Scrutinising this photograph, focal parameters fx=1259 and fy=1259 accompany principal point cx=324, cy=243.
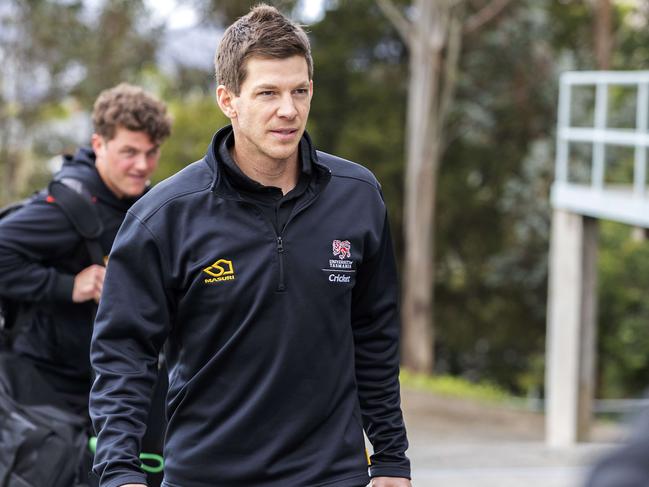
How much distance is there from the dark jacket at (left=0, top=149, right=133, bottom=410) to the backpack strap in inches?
1.2

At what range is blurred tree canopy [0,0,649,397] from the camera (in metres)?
24.8

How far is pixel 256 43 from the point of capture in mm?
2967

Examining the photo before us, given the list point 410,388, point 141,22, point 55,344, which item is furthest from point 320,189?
point 141,22

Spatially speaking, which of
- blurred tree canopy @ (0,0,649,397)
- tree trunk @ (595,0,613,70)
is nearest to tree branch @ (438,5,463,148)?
blurred tree canopy @ (0,0,649,397)

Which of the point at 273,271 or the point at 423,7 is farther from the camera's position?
the point at 423,7

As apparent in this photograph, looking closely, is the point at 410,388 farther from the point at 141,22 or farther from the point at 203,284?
the point at 203,284

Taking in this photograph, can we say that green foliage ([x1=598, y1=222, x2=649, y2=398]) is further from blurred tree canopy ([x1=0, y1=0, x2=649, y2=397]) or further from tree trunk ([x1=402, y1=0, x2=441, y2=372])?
tree trunk ([x1=402, y1=0, x2=441, y2=372])

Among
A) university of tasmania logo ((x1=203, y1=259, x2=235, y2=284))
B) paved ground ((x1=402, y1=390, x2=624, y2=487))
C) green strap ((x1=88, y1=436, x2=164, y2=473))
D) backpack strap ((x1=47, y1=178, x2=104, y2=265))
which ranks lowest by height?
paved ground ((x1=402, y1=390, x2=624, y2=487))

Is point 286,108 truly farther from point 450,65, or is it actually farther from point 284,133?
point 450,65

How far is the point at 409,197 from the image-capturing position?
26.3m

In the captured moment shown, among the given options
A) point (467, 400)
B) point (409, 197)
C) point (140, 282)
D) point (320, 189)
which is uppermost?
point (409, 197)

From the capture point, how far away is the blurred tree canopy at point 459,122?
978 inches

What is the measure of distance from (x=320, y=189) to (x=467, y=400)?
18.9 metres

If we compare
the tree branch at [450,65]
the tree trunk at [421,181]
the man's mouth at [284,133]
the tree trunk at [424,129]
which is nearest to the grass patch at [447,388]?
the tree trunk at [421,181]
